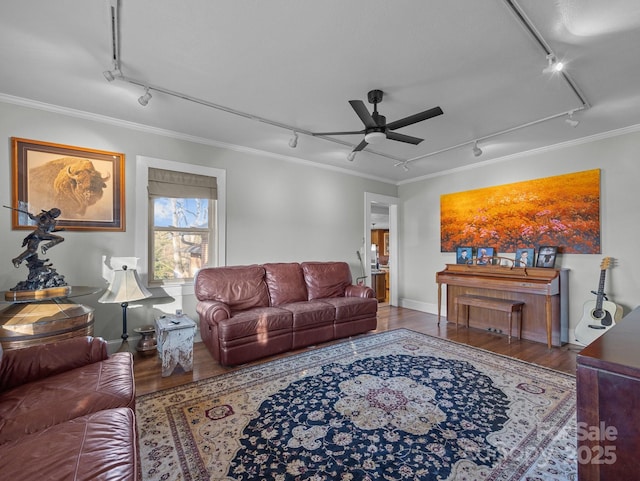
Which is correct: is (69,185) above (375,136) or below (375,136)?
below

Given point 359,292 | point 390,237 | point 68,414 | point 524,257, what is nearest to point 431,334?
point 359,292

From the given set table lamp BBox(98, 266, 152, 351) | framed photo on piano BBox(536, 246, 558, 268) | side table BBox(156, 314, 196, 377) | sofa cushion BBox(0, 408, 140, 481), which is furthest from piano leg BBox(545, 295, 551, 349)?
table lamp BBox(98, 266, 152, 351)

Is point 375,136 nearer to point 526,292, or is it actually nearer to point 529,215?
point 526,292

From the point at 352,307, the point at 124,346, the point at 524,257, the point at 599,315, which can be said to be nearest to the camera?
the point at 124,346

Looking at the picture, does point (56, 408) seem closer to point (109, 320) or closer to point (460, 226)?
point (109, 320)

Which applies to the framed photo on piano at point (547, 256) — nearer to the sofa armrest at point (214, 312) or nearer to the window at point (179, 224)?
the sofa armrest at point (214, 312)

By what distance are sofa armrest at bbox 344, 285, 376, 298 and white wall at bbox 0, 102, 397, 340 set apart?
2.93 ft

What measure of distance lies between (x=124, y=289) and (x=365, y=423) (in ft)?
8.60

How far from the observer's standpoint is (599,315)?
346 cm

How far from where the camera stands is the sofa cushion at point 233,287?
3539 millimetres

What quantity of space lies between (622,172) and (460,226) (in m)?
2.04

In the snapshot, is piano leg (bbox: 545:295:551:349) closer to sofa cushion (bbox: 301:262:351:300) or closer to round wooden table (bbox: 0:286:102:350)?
sofa cushion (bbox: 301:262:351:300)

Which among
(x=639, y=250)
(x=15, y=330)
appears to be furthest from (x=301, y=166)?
(x=639, y=250)

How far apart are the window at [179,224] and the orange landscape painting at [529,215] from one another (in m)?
4.01
